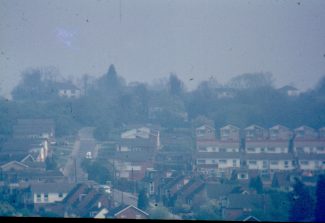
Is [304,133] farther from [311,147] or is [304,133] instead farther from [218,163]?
[218,163]

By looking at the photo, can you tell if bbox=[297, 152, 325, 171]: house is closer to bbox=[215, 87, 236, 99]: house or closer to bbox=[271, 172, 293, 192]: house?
bbox=[271, 172, 293, 192]: house

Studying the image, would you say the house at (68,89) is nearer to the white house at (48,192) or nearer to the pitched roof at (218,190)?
the white house at (48,192)

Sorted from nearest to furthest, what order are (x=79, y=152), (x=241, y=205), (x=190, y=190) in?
1. (x=241, y=205)
2. (x=190, y=190)
3. (x=79, y=152)

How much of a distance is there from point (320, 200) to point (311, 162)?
0.22 meters

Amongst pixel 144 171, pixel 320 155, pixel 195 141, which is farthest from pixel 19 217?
pixel 320 155

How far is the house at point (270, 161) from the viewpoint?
2.20 metres

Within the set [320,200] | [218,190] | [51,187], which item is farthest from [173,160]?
[320,200]

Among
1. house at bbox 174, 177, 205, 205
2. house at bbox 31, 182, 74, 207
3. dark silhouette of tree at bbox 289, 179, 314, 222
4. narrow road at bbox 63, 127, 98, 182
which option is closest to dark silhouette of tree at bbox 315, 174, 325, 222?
dark silhouette of tree at bbox 289, 179, 314, 222

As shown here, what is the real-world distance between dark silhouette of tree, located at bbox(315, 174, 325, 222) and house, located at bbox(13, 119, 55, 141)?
5.27 ft

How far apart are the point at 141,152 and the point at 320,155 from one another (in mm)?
1046

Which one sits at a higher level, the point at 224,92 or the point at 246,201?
the point at 224,92

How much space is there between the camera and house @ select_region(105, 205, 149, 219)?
6.98 ft

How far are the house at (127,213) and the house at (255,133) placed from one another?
30.1 inches

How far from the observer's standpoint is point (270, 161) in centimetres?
220
